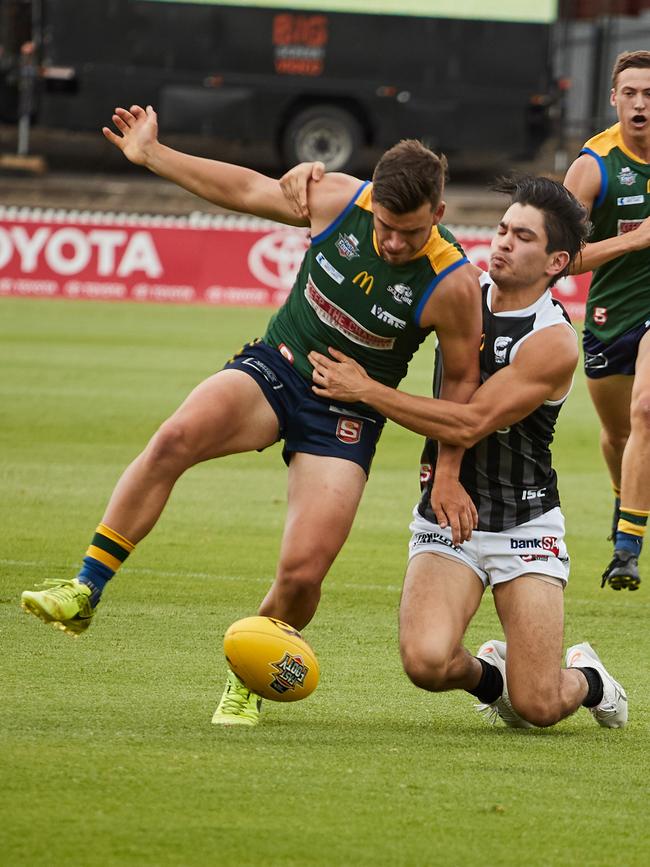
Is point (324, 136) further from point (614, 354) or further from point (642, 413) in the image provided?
point (642, 413)

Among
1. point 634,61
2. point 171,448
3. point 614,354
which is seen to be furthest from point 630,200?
point 171,448

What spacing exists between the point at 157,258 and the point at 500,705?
57.2 ft

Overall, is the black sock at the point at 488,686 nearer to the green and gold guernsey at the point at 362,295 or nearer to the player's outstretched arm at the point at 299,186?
the green and gold guernsey at the point at 362,295

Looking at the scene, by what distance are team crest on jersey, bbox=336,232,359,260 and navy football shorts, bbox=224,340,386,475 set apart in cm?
51

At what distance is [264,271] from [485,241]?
3233 millimetres

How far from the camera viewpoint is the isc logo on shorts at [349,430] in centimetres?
633

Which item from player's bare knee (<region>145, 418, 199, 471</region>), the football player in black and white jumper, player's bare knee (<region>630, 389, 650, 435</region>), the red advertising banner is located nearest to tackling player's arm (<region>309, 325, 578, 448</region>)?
the football player in black and white jumper

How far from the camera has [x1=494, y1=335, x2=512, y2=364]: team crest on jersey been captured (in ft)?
20.6

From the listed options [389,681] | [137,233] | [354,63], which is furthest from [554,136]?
[389,681]

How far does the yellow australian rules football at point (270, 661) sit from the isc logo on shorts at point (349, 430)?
839 millimetres

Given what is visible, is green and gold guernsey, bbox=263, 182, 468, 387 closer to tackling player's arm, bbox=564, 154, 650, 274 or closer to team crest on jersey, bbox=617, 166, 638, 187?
tackling player's arm, bbox=564, 154, 650, 274

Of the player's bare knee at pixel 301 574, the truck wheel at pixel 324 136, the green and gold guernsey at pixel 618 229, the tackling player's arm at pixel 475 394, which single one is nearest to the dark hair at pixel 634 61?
the green and gold guernsey at pixel 618 229

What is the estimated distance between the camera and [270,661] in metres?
5.88

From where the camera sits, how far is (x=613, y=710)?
6250mm
